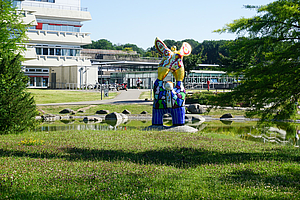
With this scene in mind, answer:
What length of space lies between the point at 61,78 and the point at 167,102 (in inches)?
1864

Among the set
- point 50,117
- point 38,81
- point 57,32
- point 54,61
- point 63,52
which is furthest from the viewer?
point 57,32

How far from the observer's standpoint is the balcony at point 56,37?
216 feet

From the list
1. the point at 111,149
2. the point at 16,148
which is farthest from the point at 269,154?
the point at 16,148

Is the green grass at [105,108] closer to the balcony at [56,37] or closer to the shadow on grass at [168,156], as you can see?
the shadow on grass at [168,156]

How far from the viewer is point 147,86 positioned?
216 ft

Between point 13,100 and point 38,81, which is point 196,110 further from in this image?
point 38,81

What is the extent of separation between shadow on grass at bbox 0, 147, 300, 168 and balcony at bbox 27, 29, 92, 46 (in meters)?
58.0

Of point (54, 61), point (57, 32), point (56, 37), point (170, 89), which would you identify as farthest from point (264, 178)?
point (57, 32)

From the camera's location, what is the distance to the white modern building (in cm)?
5928

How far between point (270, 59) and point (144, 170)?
5.17 metres

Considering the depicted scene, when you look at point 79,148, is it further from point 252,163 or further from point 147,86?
point 147,86

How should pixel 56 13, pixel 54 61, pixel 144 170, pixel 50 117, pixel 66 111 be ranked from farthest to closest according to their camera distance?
pixel 56 13 < pixel 54 61 < pixel 66 111 < pixel 50 117 < pixel 144 170

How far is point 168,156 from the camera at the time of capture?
10070mm

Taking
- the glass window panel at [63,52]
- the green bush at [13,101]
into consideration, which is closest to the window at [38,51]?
the glass window panel at [63,52]
